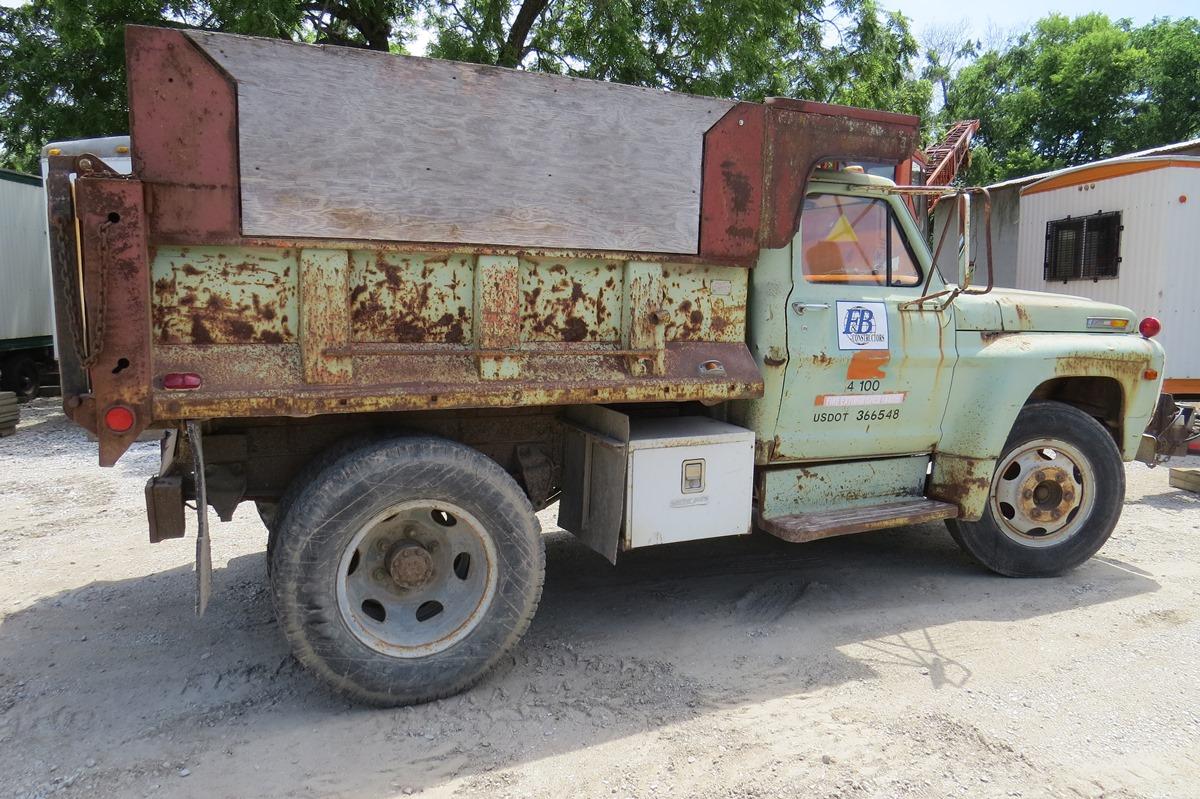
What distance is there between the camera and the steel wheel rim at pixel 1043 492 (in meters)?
5.09

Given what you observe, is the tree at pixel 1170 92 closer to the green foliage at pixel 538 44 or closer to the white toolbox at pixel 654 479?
the green foliage at pixel 538 44

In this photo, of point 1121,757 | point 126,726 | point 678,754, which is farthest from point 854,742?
point 126,726

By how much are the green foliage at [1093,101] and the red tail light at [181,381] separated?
82.8ft

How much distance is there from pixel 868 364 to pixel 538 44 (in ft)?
34.4

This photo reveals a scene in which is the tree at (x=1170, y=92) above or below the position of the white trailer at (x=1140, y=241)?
above

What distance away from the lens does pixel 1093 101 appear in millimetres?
25344

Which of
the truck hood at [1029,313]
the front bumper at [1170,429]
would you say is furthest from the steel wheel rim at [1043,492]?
the front bumper at [1170,429]

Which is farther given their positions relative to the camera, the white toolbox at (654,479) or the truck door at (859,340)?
the truck door at (859,340)

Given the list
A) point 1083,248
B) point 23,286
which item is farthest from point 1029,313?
point 23,286

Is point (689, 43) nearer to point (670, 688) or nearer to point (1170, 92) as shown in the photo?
point (670, 688)

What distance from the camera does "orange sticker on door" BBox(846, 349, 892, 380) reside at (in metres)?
4.54

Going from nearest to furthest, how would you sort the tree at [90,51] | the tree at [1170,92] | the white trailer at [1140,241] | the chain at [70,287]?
1. the chain at [70,287]
2. the white trailer at [1140,241]
3. the tree at [90,51]
4. the tree at [1170,92]

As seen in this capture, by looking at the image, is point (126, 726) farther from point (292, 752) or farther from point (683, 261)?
point (683, 261)

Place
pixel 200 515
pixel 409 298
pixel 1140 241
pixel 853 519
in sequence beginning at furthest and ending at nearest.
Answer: pixel 1140 241 < pixel 853 519 < pixel 409 298 < pixel 200 515
